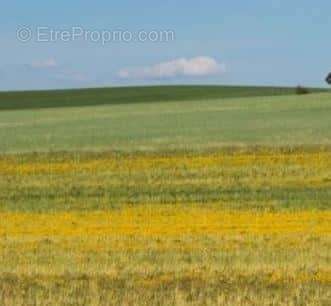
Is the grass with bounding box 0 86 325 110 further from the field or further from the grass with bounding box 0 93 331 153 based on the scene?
the field

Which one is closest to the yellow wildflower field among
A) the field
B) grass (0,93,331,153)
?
the field

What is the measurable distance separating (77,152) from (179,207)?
1383cm

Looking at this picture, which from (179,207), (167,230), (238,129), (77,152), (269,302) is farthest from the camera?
(238,129)

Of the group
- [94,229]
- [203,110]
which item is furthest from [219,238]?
[203,110]

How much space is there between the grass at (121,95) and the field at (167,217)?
5258 centimetres

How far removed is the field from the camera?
37.4ft

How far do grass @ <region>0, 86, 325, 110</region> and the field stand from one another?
52.6 meters

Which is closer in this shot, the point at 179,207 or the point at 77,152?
the point at 179,207

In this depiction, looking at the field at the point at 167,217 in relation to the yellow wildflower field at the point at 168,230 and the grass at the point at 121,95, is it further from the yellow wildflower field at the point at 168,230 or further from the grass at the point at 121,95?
the grass at the point at 121,95

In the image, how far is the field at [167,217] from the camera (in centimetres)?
1140

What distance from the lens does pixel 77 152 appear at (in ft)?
111

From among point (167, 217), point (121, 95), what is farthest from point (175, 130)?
point (121, 95)

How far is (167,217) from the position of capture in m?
18.7

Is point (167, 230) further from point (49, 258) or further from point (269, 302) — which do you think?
point (269, 302)
